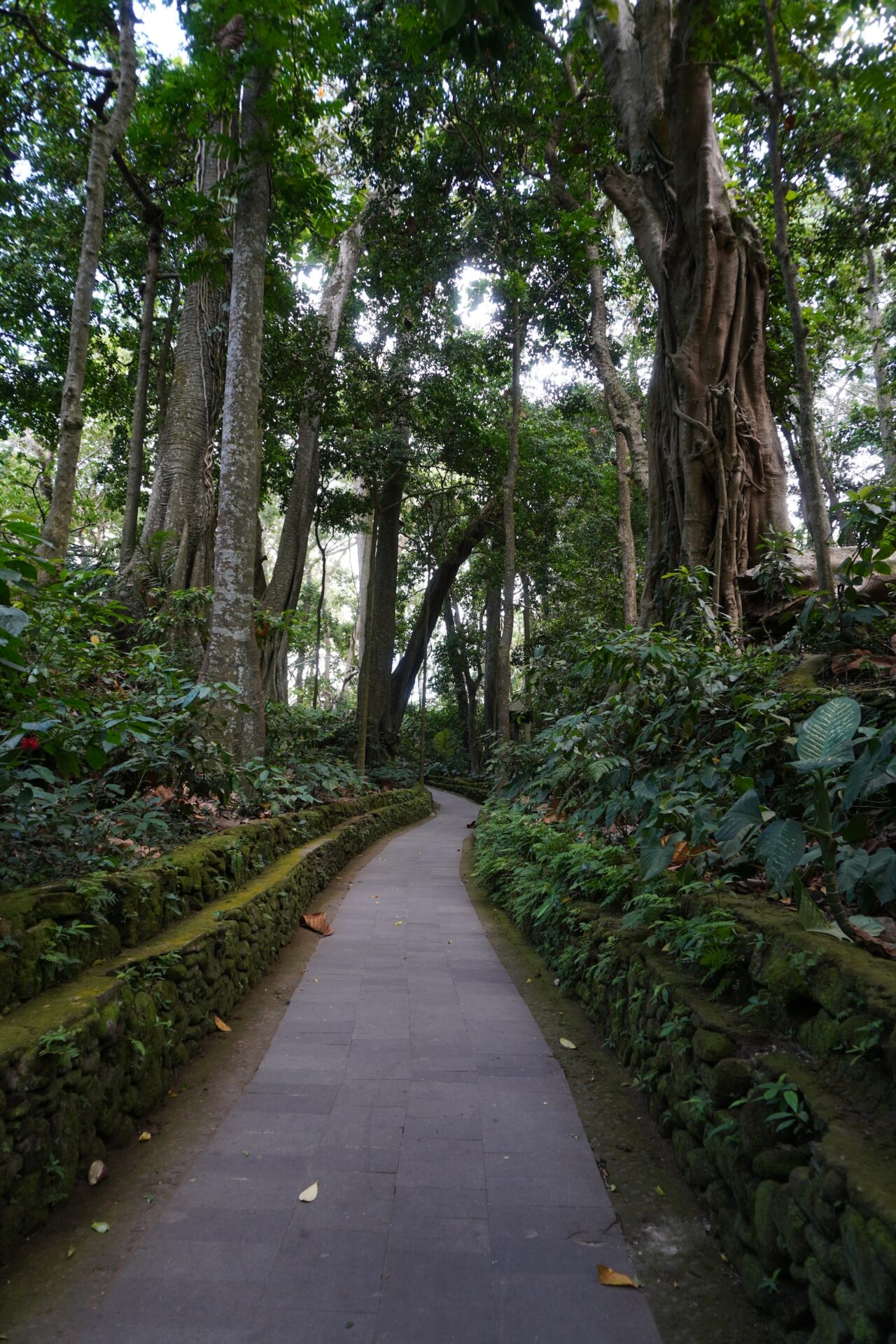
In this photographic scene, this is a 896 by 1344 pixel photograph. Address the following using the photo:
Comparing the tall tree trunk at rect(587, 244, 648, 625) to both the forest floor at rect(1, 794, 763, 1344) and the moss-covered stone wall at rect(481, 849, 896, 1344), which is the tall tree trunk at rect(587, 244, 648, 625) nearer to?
the forest floor at rect(1, 794, 763, 1344)

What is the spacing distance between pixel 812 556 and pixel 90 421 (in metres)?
17.8

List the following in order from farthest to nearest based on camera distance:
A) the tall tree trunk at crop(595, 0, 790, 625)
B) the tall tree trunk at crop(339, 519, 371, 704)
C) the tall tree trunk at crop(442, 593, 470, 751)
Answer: the tall tree trunk at crop(442, 593, 470, 751) < the tall tree trunk at crop(339, 519, 371, 704) < the tall tree trunk at crop(595, 0, 790, 625)

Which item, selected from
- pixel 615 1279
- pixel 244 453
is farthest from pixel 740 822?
pixel 244 453

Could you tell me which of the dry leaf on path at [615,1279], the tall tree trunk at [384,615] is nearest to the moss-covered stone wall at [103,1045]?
the dry leaf on path at [615,1279]

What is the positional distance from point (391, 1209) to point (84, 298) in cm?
650

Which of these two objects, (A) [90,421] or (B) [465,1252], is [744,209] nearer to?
(B) [465,1252]

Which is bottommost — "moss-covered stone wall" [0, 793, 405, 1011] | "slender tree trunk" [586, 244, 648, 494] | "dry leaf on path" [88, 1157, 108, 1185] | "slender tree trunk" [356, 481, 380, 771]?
"dry leaf on path" [88, 1157, 108, 1185]

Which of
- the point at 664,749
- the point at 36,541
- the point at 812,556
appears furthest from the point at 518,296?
the point at 36,541

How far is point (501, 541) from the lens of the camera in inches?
711

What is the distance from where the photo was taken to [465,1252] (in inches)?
87.3

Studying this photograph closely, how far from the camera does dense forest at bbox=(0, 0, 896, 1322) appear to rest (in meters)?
2.30

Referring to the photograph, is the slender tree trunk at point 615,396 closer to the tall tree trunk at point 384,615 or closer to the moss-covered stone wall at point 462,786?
the tall tree trunk at point 384,615

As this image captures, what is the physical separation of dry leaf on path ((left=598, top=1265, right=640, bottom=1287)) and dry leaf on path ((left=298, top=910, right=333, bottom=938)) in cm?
391

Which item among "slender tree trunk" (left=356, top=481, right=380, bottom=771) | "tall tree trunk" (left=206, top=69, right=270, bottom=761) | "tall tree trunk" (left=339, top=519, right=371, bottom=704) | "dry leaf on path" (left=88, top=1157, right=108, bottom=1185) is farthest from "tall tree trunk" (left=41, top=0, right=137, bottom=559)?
A: "tall tree trunk" (left=339, top=519, right=371, bottom=704)
